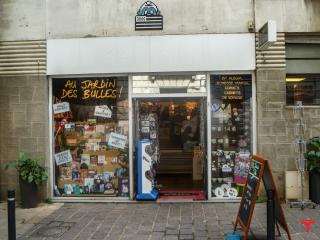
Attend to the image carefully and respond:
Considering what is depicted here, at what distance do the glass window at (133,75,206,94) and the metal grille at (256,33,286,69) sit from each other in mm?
1346

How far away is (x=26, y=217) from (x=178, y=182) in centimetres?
451

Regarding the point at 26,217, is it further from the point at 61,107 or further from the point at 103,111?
the point at 103,111

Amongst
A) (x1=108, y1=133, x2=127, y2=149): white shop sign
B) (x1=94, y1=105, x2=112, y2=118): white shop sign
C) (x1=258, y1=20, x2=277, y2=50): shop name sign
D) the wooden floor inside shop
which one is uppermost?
(x1=258, y1=20, x2=277, y2=50): shop name sign

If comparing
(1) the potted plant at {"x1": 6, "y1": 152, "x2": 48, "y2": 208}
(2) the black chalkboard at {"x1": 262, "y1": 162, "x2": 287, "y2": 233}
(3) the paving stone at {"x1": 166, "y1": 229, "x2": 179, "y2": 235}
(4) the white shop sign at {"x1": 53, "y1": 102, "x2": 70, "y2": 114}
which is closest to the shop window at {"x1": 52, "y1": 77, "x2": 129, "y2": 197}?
(4) the white shop sign at {"x1": 53, "y1": 102, "x2": 70, "y2": 114}

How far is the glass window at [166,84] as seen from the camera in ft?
34.4

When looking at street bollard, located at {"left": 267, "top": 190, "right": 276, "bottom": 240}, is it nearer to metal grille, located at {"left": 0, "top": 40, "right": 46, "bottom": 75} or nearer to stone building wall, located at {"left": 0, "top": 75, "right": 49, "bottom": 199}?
stone building wall, located at {"left": 0, "top": 75, "right": 49, "bottom": 199}

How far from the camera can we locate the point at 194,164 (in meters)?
12.6

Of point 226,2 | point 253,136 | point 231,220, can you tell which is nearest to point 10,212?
point 231,220

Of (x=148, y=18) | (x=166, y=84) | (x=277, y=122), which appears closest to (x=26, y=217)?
(x=166, y=84)

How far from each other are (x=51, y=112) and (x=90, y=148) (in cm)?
118

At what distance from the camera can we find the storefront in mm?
10242

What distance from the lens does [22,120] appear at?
10633mm

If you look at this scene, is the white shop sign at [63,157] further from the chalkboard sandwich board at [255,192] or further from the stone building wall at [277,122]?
the chalkboard sandwich board at [255,192]

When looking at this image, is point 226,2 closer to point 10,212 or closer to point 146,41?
point 146,41
